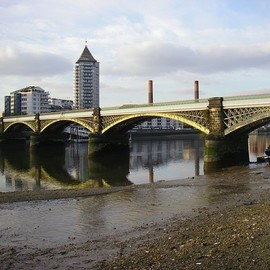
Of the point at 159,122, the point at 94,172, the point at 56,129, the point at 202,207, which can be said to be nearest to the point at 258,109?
the point at 94,172

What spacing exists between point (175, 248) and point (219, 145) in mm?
28543

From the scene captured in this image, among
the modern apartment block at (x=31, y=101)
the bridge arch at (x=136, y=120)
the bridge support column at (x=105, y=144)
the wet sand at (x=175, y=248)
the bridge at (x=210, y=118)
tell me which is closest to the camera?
the wet sand at (x=175, y=248)

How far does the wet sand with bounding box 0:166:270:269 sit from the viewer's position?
711cm

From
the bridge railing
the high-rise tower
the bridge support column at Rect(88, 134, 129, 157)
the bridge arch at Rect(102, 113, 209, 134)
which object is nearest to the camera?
the bridge railing

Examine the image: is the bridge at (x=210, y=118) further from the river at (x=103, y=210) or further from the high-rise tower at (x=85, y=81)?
the high-rise tower at (x=85, y=81)

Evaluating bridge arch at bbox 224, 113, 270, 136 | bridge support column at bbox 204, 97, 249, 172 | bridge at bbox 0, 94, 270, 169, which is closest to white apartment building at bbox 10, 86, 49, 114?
bridge at bbox 0, 94, 270, 169

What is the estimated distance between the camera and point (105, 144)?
172 feet

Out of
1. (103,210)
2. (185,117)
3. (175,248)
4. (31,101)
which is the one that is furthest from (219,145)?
(31,101)

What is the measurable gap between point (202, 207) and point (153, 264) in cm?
779

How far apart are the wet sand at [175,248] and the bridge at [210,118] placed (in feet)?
77.0

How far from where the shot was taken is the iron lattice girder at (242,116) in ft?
109

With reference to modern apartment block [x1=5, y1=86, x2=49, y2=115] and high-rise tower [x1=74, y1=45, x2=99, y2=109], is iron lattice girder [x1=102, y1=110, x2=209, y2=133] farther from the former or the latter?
high-rise tower [x1=74, y1=45, x2=99, y2=109]

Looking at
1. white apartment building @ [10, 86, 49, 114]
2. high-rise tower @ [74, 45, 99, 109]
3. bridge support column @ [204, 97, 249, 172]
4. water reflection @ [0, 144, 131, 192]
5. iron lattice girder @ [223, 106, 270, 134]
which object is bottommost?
water reflection @ [0, 144, 131, 192]

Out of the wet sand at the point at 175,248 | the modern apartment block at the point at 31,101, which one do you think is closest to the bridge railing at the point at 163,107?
the wet sand at the point at 175,248
